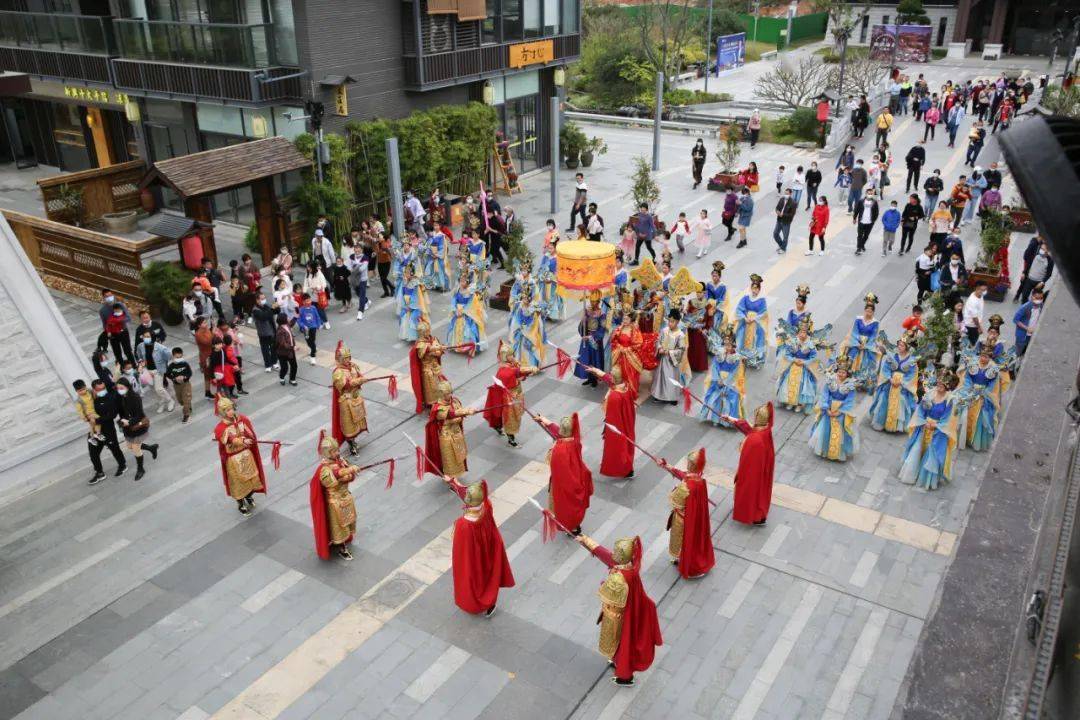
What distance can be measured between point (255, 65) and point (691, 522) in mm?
16858

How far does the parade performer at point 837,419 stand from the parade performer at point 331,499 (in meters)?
6.62

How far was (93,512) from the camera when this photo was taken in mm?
12000

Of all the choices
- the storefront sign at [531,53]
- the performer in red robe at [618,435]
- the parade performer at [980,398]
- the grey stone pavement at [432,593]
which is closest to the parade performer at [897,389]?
the grey stone pavement at [432,593]

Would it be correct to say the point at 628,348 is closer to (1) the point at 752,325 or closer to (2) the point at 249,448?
(1) the point at 752,325

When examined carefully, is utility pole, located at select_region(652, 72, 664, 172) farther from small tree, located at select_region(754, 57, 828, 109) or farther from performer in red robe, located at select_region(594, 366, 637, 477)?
performer in red robe, located at select_region(594, 366, 637, 477)

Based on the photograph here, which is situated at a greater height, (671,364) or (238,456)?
(238,456)

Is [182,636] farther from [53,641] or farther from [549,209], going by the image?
[549,209]

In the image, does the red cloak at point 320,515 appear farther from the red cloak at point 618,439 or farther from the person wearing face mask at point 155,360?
the person wearing face mask at point 155,360

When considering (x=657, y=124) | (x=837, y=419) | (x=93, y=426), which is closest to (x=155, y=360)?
(x=93, y=426)

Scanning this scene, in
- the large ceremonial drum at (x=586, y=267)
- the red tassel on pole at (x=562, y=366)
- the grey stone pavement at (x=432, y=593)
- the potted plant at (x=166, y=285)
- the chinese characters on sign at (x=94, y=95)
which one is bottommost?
the grey stone pavement at (x=432, y=593)

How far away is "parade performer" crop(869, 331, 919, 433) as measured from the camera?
1311 cm

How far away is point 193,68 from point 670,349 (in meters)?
15.0

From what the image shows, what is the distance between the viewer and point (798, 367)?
13961 millimetres

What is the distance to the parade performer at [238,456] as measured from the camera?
1112cm
